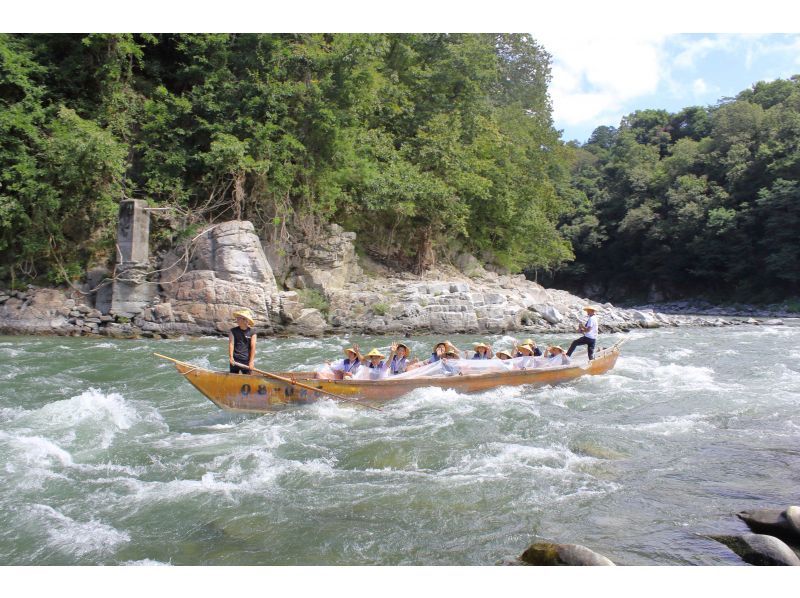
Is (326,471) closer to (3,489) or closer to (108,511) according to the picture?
(108,511)

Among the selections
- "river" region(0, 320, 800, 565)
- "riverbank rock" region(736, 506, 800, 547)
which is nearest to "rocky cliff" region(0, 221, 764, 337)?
"river" region(0, 320, 800, 565)

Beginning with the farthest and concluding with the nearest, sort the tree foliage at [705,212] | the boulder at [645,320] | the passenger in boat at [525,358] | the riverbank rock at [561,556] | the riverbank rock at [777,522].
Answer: the tree foliage at [705,212]
the boulder at [645,320]
the passenger in boat at [525,358]
the riverbank rock at [777,522]
the riverbank rock at [561,556]

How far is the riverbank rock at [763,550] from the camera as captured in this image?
175 inches

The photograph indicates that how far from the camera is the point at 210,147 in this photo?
20.1 m

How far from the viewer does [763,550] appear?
4574 mm

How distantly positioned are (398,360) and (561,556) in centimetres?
642

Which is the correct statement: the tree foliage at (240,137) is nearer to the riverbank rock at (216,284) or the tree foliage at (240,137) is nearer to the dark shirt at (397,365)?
the riverbank rock at (216,284)

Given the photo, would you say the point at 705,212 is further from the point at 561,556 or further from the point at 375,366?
the point at 561,556

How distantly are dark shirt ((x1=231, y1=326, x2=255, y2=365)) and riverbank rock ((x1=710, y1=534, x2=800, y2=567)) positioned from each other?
21.7 ft

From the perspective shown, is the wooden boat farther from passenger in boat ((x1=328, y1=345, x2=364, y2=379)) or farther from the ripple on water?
the ripple on water

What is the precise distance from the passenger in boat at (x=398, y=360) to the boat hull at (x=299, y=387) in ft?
2.02

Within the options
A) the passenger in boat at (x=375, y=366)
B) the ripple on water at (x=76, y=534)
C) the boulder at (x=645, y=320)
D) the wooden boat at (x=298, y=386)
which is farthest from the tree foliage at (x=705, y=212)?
the ripple on water at (x=76, y=534)

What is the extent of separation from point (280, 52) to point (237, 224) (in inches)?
233

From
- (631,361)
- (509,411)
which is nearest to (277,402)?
(509,411)
